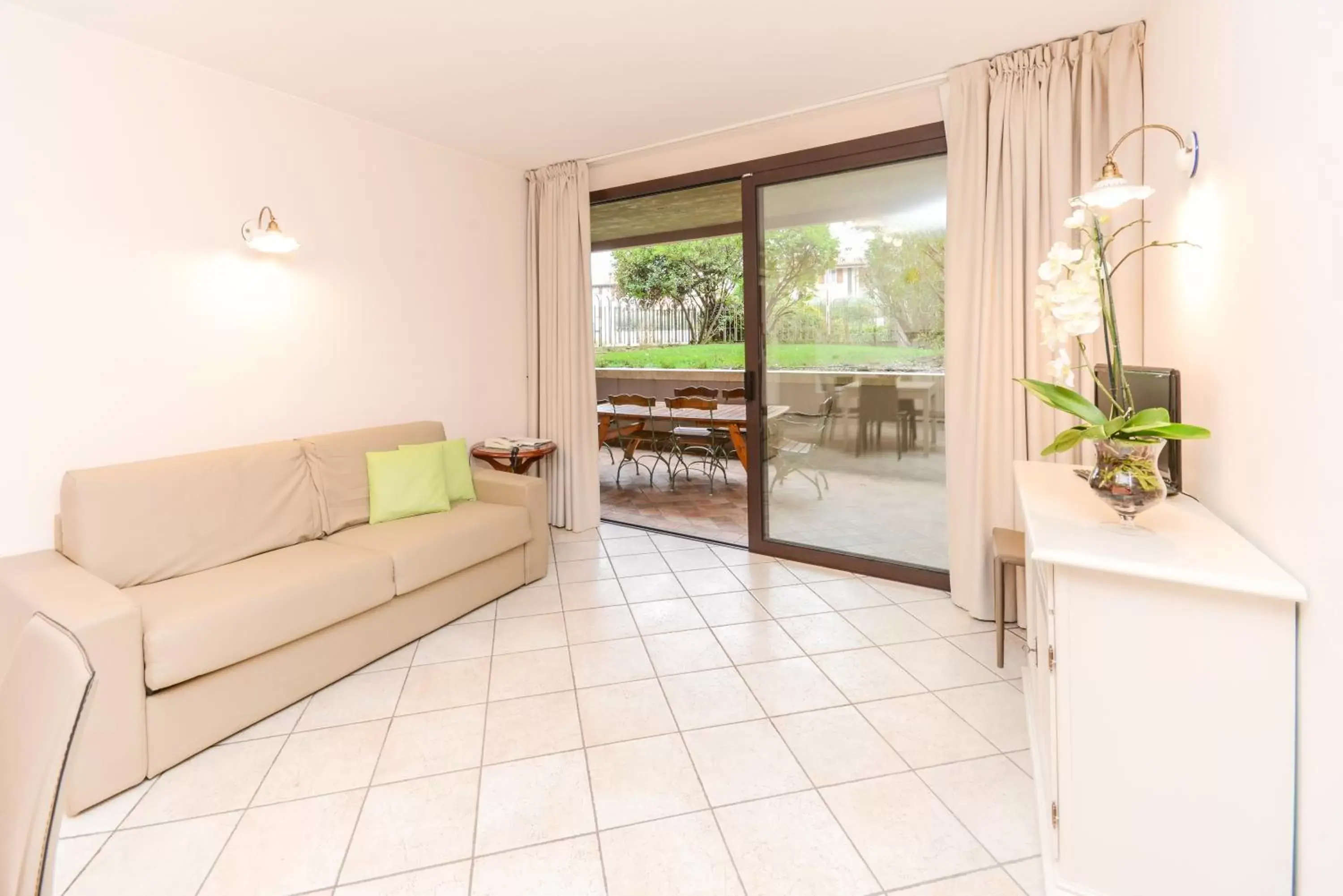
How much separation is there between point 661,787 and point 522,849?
437 millimetres

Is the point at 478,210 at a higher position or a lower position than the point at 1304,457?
higher

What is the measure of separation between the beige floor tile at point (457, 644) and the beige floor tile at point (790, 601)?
1.38m

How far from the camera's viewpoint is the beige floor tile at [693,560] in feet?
12.9

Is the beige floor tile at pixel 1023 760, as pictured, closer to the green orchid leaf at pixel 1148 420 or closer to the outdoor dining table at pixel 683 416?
the green orchid leaf at pixel 1148 420

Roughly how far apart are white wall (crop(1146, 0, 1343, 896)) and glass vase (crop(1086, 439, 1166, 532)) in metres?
0.21

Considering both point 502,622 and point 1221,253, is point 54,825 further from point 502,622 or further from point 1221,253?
point 1221,253

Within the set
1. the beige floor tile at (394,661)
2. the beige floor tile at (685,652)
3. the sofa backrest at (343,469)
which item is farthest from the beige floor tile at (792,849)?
the sofa backrest at (343,469)

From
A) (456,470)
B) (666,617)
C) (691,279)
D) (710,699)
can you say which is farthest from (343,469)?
(691,279)

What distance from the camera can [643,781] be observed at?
1.98 m

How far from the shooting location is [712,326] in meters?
8.98

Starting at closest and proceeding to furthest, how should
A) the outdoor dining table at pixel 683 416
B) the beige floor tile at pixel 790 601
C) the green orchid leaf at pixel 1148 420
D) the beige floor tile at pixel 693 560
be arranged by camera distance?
the green orchid leaf at pixel 1148 420
the beige floor tile at pixel 790 601
the beige floor tile at pixel 693 560
the outdoor dining table at pixel 683 416

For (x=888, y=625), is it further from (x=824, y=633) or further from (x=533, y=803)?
(x=533, y=803)

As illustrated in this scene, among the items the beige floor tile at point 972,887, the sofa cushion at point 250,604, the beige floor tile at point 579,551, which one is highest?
the sofa cushion at point 250,604

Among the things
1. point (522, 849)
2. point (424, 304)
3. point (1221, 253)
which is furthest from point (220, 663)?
point (1221, 253)
